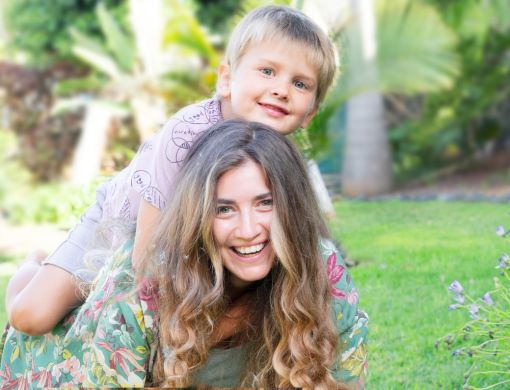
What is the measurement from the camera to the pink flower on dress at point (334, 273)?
277 cm

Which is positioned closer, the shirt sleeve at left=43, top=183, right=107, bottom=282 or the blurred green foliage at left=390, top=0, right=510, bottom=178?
the shirt sleeve at left=43, top=183, right=107, bottom=282

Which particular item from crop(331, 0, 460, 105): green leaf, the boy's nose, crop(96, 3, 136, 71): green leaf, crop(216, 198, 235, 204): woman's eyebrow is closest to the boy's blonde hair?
the boy's nose

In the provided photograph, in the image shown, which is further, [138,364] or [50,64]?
[50,64]

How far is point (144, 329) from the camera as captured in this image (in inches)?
104

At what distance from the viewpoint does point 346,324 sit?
9.06 feet

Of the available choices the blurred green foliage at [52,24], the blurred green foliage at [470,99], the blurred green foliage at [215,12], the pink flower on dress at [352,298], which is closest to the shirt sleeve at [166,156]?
→ the pink flower on dress at [352,298]

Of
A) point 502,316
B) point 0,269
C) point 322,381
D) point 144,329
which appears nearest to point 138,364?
point 144,329

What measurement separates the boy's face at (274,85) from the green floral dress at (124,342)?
546 mm

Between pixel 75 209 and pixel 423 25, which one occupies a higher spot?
pixel 423 25

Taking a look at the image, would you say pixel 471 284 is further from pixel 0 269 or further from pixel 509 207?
pixel 0 269

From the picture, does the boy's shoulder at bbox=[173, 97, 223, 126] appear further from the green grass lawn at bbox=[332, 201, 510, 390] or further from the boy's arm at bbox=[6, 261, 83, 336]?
the green grass lawn at bbox=[332, 201, 510, 390]

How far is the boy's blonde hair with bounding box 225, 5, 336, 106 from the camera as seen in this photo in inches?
122

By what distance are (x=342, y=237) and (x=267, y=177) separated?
11.4 feet

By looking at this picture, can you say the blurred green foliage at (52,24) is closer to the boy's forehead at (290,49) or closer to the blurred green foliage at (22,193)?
the blurred green foliage at (22,193)
